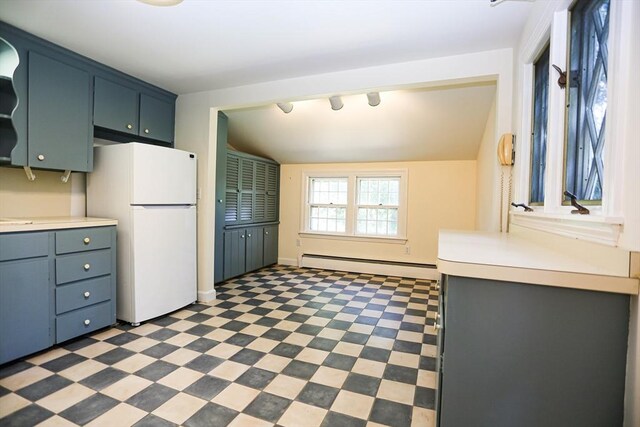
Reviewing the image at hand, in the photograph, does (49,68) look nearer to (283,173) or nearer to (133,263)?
(133,263)

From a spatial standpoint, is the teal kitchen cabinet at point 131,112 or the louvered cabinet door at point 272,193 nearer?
the teal kitchen cabinet at point 131,112

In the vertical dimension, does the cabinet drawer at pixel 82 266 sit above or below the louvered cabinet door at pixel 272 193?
below

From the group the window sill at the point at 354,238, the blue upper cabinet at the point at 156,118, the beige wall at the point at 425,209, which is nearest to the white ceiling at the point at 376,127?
the beige wall at the point at 425,209

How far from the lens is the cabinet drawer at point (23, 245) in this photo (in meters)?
1.97

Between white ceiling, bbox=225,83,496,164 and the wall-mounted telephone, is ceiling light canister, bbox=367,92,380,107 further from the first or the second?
the wall-mounted telephone

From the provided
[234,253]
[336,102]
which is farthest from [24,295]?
[336,102]

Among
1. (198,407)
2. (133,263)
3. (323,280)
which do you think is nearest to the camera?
(198,407)

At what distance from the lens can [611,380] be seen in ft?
2.85

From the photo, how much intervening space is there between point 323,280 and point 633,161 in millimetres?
3859

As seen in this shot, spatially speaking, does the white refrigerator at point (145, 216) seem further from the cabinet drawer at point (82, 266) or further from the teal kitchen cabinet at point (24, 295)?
the teal kitchen cabinet at point (24, 295)

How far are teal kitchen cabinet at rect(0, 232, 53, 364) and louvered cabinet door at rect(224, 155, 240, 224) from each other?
6.94ft

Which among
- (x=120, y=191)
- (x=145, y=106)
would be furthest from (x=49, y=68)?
(x=120, y=191)

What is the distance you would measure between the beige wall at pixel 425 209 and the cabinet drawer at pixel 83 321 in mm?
3218

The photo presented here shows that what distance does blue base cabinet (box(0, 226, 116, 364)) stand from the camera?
2.00 m
